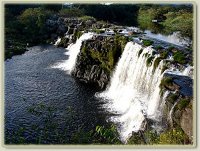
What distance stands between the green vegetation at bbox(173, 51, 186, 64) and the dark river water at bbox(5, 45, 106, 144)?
5.99 feet

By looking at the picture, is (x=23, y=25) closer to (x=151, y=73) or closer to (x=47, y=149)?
(x=151, y=73)

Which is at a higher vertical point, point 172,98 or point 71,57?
point 71,57

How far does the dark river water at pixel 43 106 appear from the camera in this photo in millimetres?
5773

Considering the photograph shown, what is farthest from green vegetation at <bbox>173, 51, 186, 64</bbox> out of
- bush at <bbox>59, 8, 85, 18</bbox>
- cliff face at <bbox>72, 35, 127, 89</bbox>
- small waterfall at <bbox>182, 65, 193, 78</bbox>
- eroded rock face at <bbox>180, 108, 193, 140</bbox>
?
cliff face at <bbox>72, 35, 127, 89</bbox>

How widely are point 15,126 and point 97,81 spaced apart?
15.2ft

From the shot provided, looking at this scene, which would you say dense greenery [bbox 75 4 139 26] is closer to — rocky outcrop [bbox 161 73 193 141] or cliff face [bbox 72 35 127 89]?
cliff face [bbox 72 35 127 89]

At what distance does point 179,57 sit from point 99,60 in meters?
3.75

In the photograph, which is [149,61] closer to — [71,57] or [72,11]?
[72,11]

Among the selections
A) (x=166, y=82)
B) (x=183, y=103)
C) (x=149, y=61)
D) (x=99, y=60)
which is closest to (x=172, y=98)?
(x=166, y=82)

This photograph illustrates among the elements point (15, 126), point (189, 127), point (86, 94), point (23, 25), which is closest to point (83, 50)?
point (86, 94)

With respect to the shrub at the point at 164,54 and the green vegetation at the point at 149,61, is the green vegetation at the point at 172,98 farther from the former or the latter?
the green vegetation at the point at 149,61

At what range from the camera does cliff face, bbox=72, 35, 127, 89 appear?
10.8 m

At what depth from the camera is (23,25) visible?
27.3 feet

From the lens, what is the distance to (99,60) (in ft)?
37.9
